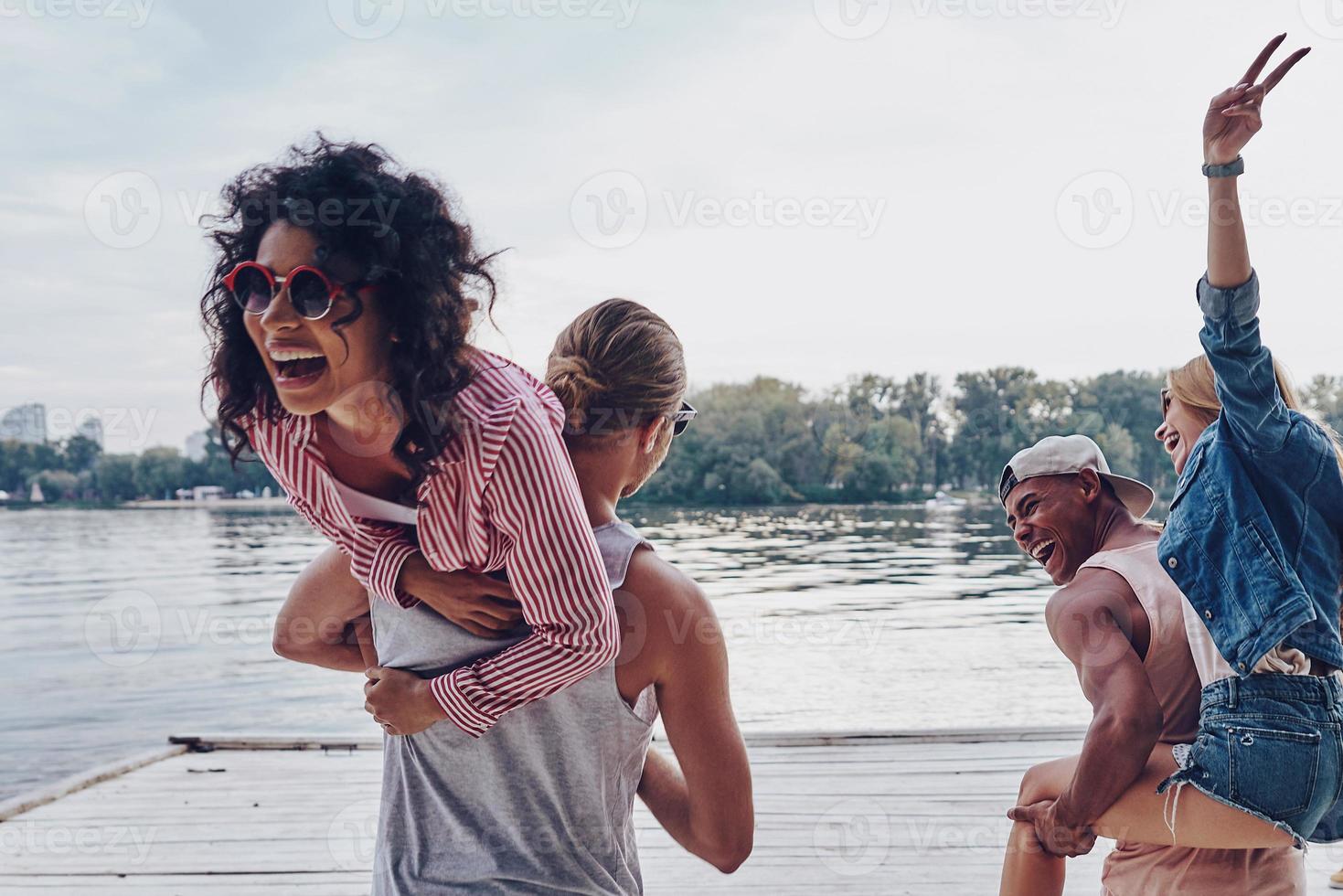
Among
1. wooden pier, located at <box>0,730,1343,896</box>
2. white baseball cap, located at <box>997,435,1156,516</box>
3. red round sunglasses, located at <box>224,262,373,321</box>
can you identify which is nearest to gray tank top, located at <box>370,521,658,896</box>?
red round sunglasses, located at <box>224,262,373,321</box>

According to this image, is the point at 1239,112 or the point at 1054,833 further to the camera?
the point at 1054,833

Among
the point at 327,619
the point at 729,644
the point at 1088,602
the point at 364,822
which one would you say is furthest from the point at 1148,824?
the point at 729,644

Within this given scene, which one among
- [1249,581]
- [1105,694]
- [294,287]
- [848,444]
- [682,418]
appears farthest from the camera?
[848,444]

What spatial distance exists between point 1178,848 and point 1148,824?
10 cm

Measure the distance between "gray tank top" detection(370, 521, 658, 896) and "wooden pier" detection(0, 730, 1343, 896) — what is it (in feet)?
6.55

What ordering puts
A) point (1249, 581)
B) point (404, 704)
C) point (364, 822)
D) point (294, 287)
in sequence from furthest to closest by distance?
1. point (364, 822)
2. point (1249, 581)
3. point (404, 704)
4. point (294, 287)

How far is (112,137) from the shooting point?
53438 millimetres

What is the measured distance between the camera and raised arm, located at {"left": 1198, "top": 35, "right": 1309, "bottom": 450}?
5.34 feet

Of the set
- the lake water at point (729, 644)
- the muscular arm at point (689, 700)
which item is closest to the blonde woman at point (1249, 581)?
the muscular arm at point (689, 700)

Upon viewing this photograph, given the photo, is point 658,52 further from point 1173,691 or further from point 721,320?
point 1173,691

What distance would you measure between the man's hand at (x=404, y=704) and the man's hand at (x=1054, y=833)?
1146 mm

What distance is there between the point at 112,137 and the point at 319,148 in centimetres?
6017

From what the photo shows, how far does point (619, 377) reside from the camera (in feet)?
4.69

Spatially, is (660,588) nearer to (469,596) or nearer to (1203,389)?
(469,596)
